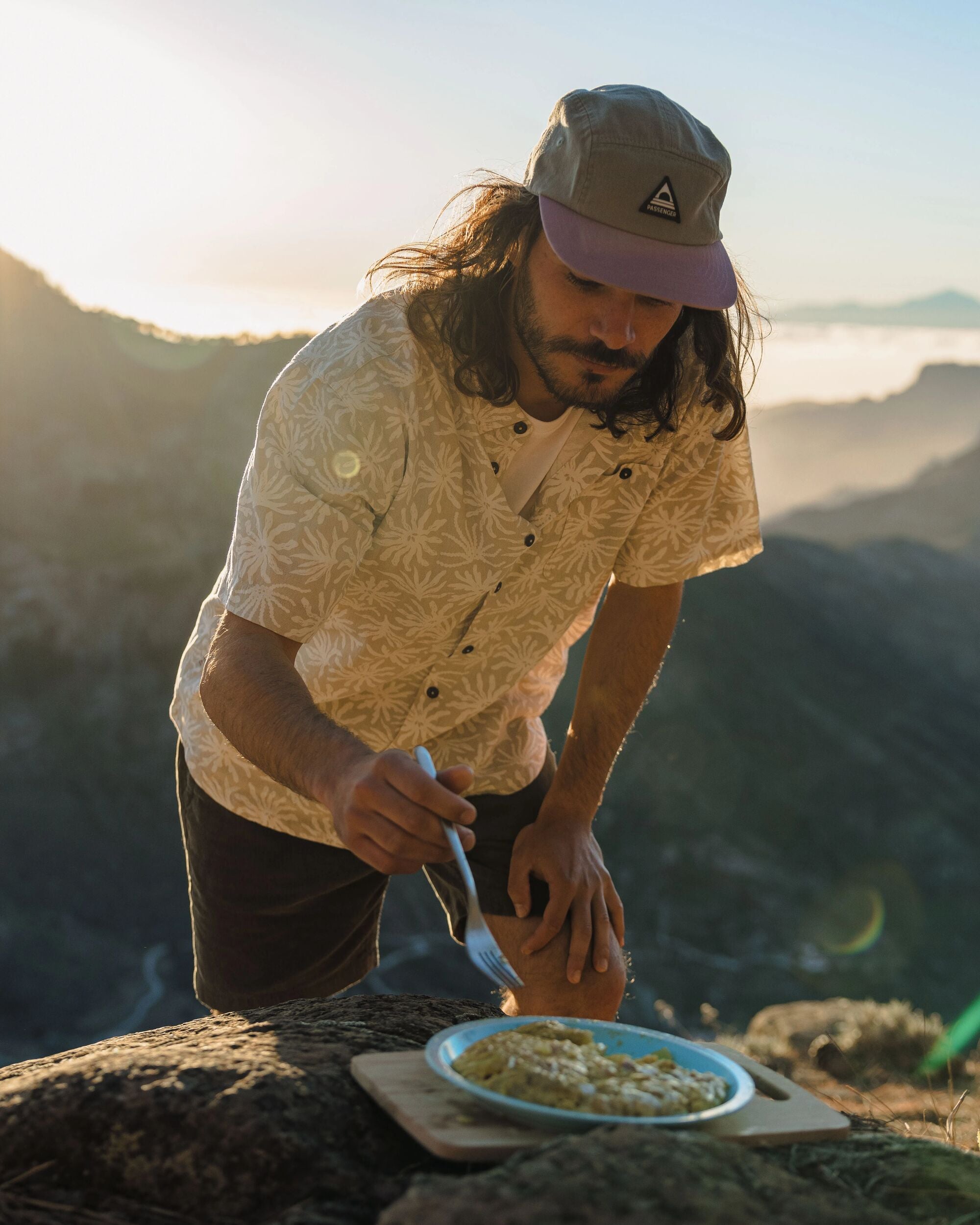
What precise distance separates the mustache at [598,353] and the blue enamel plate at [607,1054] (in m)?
1.23

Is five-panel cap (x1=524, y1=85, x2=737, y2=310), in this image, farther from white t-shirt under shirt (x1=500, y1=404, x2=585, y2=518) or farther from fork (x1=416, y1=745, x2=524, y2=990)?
fork (x1=416, y1=745, x2=524, y2=990)

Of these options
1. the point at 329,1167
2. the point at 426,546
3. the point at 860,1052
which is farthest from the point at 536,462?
the point at 860,1052

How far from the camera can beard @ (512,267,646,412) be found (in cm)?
224

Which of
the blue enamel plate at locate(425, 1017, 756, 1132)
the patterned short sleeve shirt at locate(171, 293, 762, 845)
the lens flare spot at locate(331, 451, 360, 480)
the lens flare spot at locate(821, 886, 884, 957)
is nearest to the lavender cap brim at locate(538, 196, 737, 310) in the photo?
the patterned short sleeve shirt at locate(171, 293, 762, 845)

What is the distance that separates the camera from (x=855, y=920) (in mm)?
17688

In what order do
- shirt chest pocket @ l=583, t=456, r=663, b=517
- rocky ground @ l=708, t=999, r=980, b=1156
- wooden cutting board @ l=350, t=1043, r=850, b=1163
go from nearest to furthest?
wooden cutting board @ l=350, t=1043, r=850, b=1163, shirt chest pocket @ l=583, t=456, r=663, b=517, rocky ground @ l=708, t=999, r=980, b=1156

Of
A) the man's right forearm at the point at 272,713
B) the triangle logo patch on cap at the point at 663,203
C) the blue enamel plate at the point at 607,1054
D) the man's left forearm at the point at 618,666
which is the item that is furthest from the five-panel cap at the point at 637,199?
the blue enamel plate at the point at 607,1054

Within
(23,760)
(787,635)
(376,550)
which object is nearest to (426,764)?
(376,550)

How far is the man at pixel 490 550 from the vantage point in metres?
2.11

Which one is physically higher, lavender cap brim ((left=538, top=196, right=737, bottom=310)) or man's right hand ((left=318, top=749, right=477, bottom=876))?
lavender cap brim ((left=538, top=196, right=737, bottom=310))

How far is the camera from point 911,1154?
4.73 ft

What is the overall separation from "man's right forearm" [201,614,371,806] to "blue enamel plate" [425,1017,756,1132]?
1.32 ft

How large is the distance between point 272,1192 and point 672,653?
773 inches

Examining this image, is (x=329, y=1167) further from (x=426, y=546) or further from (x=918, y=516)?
(x=918, y=516)
